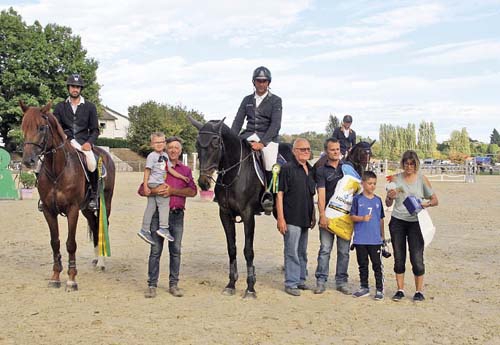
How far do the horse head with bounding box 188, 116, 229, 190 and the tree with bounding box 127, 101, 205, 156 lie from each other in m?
47.4

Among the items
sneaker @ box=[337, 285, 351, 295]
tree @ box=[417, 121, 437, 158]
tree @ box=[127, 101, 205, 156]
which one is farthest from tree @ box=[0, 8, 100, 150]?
tree @ box=[417, 121, 437, 158]

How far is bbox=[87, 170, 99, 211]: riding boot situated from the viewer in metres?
7.78

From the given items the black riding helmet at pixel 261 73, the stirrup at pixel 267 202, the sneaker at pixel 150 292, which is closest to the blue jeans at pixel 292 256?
the stirrup at pixel 267 202

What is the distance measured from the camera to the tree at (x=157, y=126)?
57.0 m

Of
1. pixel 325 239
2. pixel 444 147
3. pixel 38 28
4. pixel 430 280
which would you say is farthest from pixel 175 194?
pixel 444 147

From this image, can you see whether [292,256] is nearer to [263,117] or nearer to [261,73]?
[263,117]

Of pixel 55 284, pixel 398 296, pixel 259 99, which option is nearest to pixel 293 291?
pixel 398 296

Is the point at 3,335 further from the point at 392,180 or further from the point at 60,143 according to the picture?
the point at 392,180

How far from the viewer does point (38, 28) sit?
162 feet

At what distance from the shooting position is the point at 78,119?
7.79 m

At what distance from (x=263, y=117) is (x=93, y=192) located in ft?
9.61

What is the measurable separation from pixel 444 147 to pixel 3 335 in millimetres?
109146

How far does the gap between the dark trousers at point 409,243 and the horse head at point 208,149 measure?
2.39 metres

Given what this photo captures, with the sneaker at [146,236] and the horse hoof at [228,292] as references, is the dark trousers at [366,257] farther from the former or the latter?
the sneaker at [146,236]
